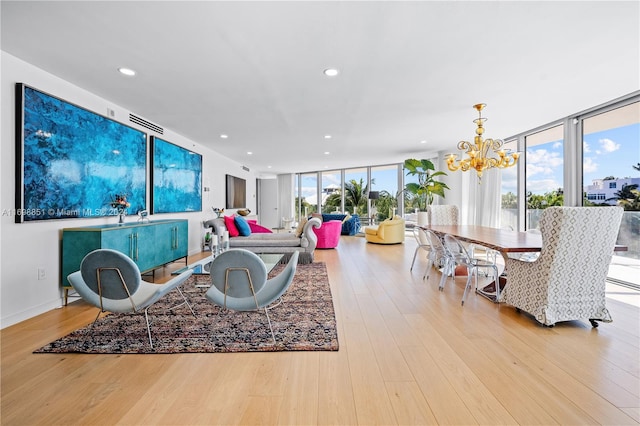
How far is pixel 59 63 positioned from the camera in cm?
305

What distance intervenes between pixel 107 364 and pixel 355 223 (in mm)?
9081

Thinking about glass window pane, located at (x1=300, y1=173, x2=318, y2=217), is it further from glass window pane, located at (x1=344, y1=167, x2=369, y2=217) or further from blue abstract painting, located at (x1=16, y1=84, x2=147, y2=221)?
blue abstract painting, located at (x1=16, y1=84, x2=147, y2=221)

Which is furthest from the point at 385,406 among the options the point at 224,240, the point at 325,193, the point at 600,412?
the point at 325,193

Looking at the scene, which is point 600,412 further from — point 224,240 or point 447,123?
point 447,123

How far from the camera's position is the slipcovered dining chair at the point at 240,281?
7.56 feet

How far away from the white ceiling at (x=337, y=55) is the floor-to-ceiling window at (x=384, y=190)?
5.81 meters

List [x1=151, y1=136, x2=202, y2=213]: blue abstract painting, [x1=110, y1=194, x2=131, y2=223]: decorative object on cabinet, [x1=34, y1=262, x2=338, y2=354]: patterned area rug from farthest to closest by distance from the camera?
[x1=151, y1=136, x2=202, y2=213]: blue abstract painting
[x1=110, y1=194, x2=131, y2=223]: decorative object on cabinet
[x1=34, y1=262, x2=338, y2=354]: patterned area rug

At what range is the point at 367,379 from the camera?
6.44 ft

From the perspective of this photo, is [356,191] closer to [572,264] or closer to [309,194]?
[309,194]

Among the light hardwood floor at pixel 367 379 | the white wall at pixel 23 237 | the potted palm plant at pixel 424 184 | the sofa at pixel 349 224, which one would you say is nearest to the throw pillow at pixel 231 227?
the white wall at pixel 23 237

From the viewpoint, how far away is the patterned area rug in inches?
93.7

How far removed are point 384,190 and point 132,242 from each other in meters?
8.82

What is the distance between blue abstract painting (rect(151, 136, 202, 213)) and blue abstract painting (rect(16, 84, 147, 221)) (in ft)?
2.15

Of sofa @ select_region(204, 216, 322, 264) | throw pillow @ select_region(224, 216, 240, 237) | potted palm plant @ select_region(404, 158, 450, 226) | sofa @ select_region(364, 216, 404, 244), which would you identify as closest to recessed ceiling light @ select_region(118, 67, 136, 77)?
sofa @ select_region(204, 216, 322, 264)
